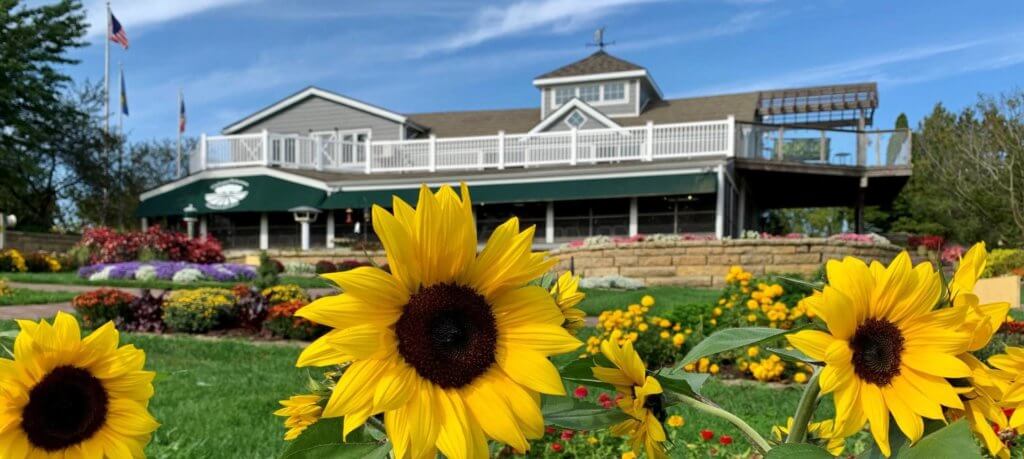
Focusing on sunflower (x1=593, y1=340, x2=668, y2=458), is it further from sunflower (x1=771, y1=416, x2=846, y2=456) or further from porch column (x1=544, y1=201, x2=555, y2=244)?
porch column (x1=544, y1=201, x2=555, y2=244)

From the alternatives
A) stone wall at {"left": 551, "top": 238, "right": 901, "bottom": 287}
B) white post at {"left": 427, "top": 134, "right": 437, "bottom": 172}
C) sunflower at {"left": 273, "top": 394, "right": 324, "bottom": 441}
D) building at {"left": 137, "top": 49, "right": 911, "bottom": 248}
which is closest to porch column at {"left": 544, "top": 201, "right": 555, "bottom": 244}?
building at {"left": 137, "top": 49, "right": 911, "bottom": 248}

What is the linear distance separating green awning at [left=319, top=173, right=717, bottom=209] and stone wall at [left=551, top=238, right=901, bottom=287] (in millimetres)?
2796

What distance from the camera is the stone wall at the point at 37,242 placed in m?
24.3

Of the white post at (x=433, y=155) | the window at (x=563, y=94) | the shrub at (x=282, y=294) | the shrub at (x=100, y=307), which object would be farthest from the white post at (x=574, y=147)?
the shrub at (x=100, y=307)

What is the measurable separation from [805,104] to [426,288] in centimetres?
3106

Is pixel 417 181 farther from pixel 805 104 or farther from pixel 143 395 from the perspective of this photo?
pixel 143 395

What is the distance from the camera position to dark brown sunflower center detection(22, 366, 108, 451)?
42.1 inches

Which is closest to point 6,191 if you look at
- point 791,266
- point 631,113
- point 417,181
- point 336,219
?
point 336,219

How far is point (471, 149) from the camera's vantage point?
2322 centimetres

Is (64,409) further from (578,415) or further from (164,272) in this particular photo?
(164,272)

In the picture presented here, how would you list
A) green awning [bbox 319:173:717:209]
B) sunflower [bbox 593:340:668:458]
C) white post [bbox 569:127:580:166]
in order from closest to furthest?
1. sunflower [bbox 593:340:668:458]
2. green awning [bbox 319:173:717:209]
3. white post [bbox 569:127:580:166]

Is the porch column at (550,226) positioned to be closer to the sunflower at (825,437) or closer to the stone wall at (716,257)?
the stone wall at (716,257)

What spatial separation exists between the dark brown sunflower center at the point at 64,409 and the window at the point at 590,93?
25504 millimetres

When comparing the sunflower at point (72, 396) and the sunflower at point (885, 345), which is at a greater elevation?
the sunflower at point (885, 345)
